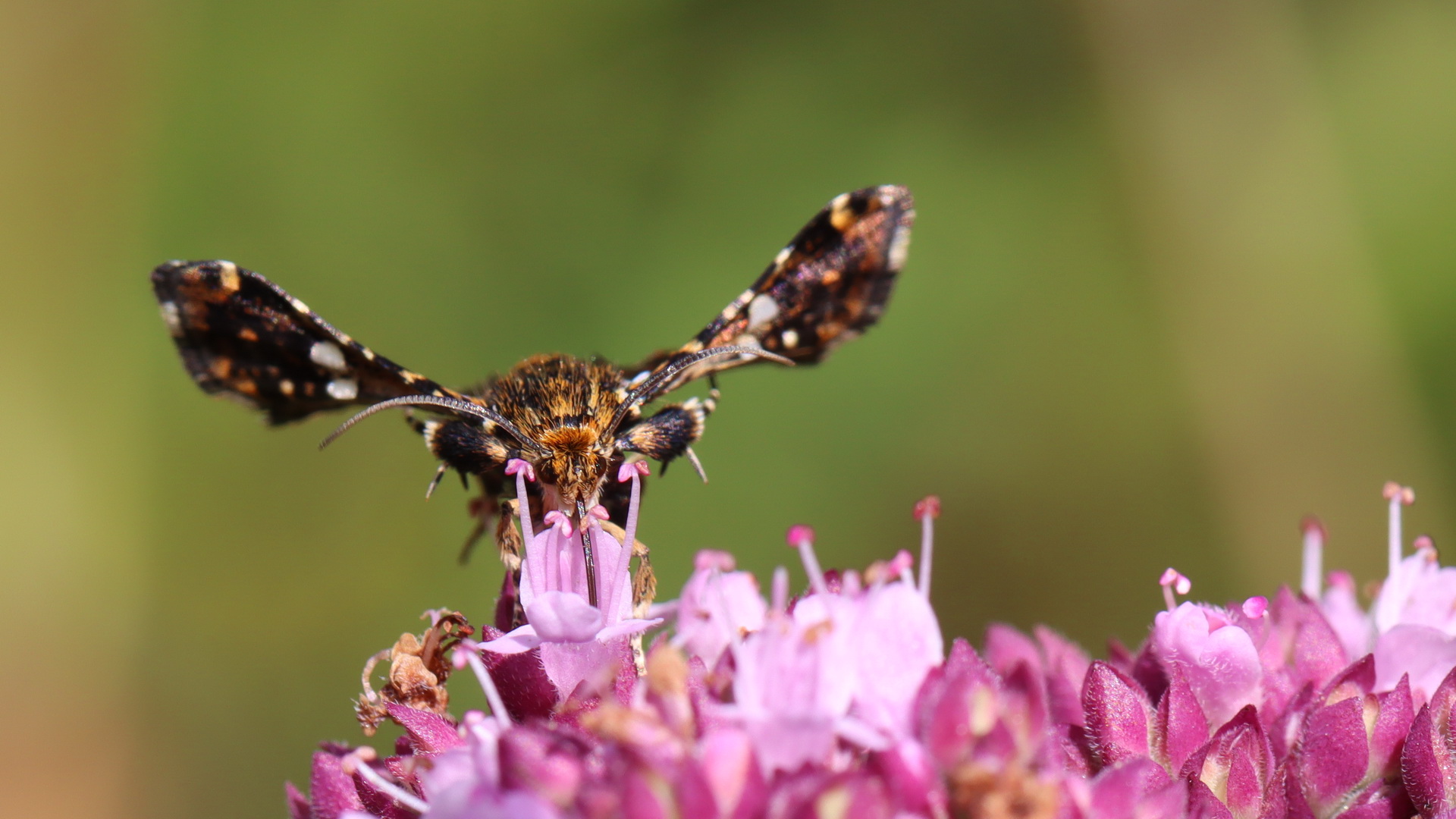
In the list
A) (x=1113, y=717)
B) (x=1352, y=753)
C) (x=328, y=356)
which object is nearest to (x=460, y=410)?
(x=328, y=356)

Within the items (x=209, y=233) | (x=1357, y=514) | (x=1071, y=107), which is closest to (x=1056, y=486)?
(x=1357, y=514)

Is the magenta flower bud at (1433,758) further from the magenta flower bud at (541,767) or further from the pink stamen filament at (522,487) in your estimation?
the pink stamen filament at (522,487)

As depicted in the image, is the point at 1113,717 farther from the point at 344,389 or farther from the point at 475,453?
the point at 344,389

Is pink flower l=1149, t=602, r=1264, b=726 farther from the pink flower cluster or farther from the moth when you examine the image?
the moth

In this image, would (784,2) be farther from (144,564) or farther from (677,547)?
(144,564)

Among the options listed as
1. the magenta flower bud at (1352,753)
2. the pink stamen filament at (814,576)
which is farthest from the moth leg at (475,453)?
the magenta flower bud at (1352,753)

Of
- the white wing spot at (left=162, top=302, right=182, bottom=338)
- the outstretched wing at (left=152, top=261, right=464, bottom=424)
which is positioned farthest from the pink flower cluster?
the white wing spot at (left=162, top=302, right=182, bottom=338)
